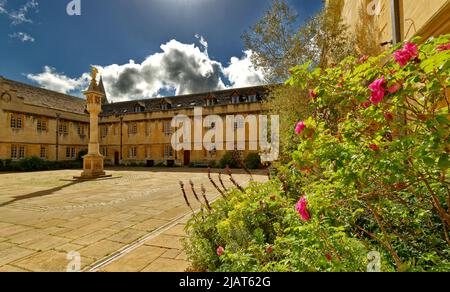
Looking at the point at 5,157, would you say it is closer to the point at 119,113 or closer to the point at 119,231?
the point at 119,113

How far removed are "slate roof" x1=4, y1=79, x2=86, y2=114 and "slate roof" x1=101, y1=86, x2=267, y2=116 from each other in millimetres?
3881

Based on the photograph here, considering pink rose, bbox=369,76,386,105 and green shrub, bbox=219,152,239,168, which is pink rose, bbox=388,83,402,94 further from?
green shrub, bbox=219,152,239,168

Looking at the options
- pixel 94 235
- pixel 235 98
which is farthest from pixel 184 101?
pixel 94 235

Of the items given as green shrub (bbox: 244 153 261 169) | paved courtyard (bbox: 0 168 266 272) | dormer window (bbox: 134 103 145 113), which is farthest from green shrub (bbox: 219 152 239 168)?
paved courtyard (bbox: 0 168 266 272)

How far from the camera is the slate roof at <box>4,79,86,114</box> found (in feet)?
81.9

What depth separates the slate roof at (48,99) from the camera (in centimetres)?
2495

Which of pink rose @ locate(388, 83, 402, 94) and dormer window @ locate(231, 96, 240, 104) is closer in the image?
pink rose @ locate(388, 83, 402, 94)

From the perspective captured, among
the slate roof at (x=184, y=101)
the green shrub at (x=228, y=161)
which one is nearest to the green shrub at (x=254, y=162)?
the green shrub at (x=228, y=161)

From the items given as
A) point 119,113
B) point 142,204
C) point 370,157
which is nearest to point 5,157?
point 119,113

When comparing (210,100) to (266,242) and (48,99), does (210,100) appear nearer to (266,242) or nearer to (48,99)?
(48,99)

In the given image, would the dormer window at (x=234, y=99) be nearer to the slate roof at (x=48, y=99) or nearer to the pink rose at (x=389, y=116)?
the slate roof at (x=48, y=99)

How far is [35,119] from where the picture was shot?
24.6 meters

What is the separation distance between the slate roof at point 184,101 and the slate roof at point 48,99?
3.88 metres

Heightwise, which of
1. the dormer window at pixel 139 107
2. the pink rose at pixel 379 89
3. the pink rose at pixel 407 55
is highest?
the dormer window at pixel 139 107
